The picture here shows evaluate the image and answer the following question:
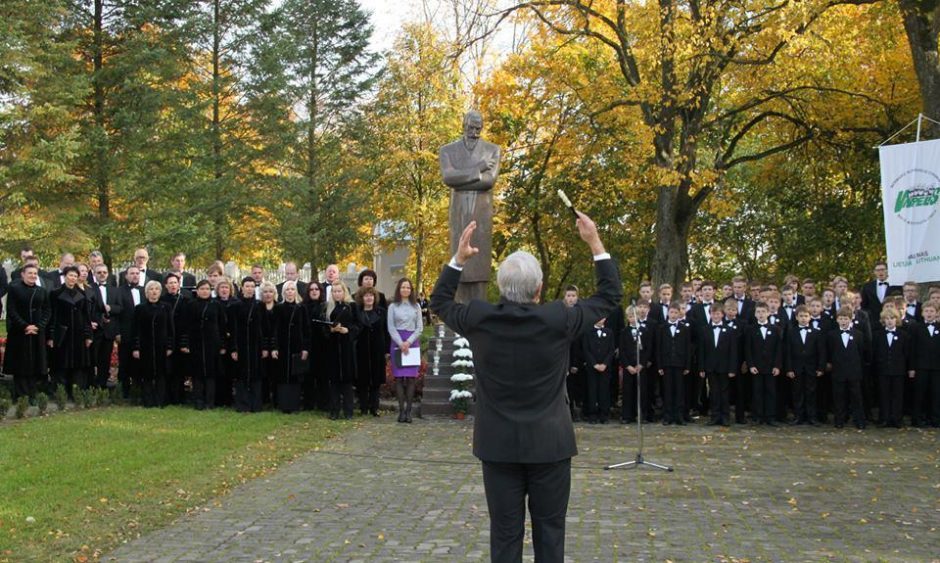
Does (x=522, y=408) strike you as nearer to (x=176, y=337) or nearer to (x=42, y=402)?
(x=42, y=402)

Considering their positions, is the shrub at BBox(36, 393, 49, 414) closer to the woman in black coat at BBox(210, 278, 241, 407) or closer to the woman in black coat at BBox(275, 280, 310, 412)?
the woman in black coat at BBox(210, 278, 241, 407)

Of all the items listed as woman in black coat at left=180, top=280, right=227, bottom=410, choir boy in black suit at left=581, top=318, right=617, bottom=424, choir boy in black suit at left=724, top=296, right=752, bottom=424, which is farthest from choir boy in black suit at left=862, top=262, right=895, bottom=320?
woman in black coat at left=180, top=280, right=227, bottom=410

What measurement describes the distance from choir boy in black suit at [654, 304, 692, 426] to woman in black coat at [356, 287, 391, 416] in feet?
13.6

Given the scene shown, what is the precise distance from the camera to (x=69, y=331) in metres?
14.8

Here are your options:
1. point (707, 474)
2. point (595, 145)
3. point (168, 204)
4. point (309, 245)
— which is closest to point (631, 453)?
point (707, 474)

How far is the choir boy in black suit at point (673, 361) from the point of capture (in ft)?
48.1

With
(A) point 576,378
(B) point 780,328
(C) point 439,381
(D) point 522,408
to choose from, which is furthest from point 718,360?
(D) point 522,408

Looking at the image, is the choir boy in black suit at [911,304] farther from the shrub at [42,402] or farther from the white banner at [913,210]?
the shrub at [42,402]

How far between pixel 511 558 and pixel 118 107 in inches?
1085

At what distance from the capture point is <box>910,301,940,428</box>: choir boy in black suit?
565 inches

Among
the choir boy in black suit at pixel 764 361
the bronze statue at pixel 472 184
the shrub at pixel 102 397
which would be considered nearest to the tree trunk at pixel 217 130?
the shrub at pixel 102 397

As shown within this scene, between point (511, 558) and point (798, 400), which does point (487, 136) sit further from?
point (511, 558)

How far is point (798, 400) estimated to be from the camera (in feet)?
48.4

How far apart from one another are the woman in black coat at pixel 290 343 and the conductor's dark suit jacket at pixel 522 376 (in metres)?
10.1
